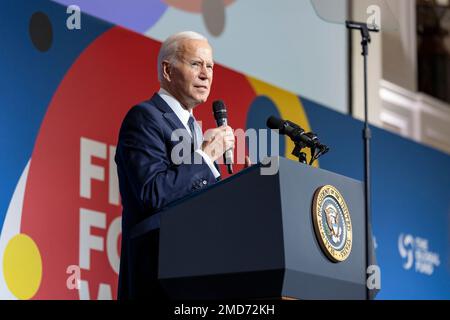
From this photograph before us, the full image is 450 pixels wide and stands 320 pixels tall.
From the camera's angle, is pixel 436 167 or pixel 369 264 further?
pixel 436 167

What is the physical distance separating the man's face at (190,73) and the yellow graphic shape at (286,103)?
200cm

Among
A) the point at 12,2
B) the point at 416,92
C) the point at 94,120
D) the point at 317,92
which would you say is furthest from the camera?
the point at 416,92

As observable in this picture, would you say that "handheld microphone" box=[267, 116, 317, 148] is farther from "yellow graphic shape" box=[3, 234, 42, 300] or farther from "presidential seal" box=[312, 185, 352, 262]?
→ "yellow graphic shape" box=[3, 234, 42, 300]

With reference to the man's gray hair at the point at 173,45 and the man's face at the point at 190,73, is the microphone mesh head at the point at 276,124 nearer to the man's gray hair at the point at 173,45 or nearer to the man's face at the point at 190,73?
the man's face at the point at 190,73

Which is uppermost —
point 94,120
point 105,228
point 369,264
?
point 94,120

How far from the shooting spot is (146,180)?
2541 mm

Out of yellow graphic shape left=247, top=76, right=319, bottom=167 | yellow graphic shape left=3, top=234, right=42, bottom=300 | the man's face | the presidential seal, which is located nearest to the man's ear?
the man's face

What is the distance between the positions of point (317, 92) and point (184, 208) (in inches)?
137

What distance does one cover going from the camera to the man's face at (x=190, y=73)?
110 inches

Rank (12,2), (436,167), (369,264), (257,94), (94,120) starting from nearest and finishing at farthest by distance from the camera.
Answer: (369,264) → (12,2) → (94,120) → (257,94) → (436,167)

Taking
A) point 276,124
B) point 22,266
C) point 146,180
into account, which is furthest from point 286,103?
point 146,180

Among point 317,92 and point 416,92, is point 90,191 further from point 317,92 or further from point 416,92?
point 416,92

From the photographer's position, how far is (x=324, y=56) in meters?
5.96
